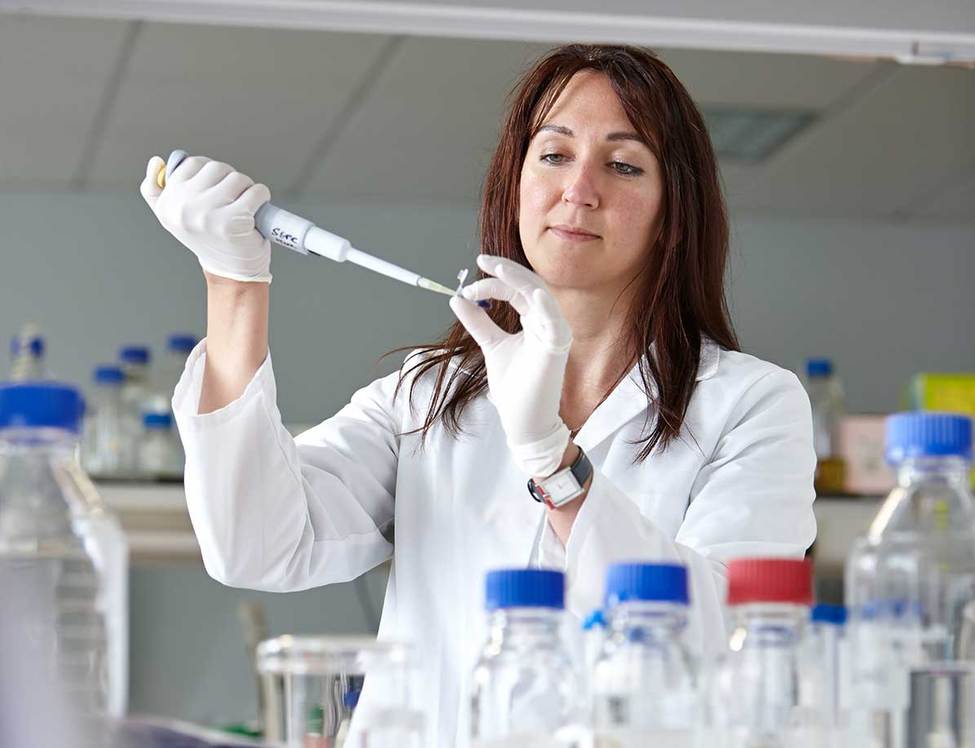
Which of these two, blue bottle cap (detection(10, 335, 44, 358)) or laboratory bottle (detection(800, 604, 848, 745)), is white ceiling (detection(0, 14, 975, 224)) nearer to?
blue bottle cap (detection(10, 335, 44, 358))

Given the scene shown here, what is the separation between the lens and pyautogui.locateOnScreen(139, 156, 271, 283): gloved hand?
133 cm

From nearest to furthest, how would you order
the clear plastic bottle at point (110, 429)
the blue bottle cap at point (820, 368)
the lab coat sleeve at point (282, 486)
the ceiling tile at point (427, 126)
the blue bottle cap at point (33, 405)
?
1. the blue bottle cap at point (33, 405)
2. the lab coat sleeve at point (282, 486)
3. the ceiling tile at point (427, 126)
4. the clear plastic bottle at point (110, 429)
5. the blue bottle cap at point (820, 368)

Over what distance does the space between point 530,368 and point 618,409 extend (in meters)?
0.37

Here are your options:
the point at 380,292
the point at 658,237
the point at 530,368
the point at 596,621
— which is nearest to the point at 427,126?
the point at 380,292

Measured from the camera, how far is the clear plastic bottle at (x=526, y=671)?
3.09 ft

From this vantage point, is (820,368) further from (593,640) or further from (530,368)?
(593,640)

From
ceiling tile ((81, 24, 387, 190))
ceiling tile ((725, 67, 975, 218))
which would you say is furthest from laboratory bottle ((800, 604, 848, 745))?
ceiling tile ((725, 67, 975, 218))

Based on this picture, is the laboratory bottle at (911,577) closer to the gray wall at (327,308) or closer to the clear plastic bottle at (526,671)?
the clear plastic bottle at (526,671)

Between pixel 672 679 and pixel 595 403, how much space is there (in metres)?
0.74

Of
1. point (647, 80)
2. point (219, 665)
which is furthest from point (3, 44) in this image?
point (647, 80)

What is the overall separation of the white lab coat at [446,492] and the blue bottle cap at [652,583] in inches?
13.3

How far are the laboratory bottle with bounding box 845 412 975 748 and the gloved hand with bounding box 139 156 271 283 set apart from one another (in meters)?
0.60

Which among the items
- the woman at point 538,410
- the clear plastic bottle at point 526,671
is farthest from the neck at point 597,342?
the clear plastic bottle at point 526,671

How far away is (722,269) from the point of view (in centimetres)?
177
